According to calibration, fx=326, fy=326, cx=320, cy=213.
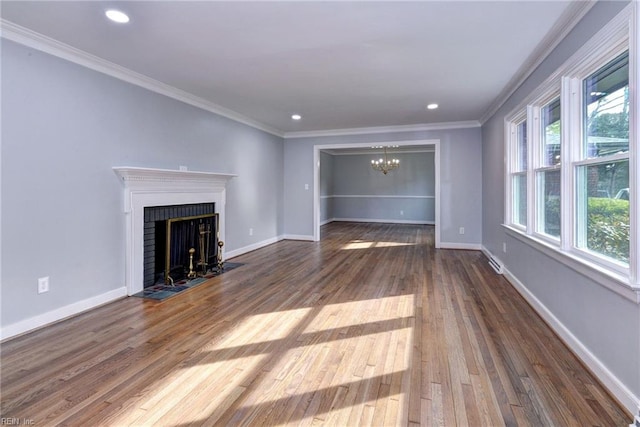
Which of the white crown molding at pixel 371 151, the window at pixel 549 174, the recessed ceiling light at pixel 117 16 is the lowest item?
the window at pixel 549 174

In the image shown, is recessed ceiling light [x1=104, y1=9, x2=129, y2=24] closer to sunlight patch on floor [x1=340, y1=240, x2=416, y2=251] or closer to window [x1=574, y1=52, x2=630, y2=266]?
window [x1=574, y1=52, x2=630, y2=266]

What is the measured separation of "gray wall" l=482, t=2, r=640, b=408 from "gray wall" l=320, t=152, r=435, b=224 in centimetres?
645

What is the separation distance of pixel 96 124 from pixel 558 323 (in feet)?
14.7

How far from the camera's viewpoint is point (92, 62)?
3.14m

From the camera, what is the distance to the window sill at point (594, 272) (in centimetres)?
168

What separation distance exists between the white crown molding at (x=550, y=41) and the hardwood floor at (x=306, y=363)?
235 cm

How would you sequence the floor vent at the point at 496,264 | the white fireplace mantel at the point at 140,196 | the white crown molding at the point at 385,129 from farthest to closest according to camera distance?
the white crown molding at the point at 385,129 → the floor vent at the point at 496,264 → the white fireplace mantel at the point at 140,196

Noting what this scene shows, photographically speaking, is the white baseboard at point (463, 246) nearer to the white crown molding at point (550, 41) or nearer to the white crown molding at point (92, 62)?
the white crown molding at point (550, 41)

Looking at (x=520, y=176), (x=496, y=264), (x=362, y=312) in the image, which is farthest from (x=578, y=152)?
(x=496, y=264)

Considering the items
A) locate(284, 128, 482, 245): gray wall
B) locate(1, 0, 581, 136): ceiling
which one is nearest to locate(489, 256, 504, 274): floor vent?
locate(284, 128, 482, 245): gray wall

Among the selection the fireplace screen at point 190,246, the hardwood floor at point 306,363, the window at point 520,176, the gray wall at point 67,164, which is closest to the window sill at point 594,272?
the hardwood floor at point 306,363

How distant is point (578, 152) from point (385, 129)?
14.3ft

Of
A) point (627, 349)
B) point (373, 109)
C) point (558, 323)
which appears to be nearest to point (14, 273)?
point (627, 349)

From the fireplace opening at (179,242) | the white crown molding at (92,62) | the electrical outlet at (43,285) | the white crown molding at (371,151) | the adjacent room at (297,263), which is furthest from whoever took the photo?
the white crown molding at (371,151)
